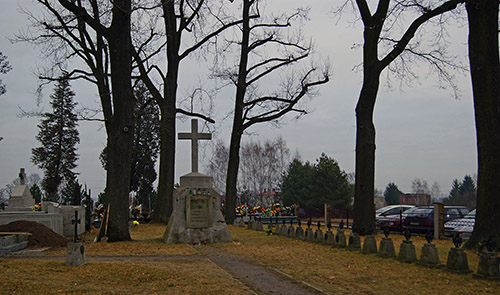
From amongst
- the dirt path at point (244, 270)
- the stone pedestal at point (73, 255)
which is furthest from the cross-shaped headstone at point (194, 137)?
the stone pedestal at point (73, 255)

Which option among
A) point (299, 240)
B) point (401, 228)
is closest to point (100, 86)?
point (299, 240)

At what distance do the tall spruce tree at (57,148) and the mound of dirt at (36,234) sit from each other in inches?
1320

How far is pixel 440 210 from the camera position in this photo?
17844 mm

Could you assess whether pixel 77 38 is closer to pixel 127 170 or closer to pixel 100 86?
pixel 100 86

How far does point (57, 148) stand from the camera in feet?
156

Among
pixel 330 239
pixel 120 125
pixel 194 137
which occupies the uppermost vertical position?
pixel 120 125

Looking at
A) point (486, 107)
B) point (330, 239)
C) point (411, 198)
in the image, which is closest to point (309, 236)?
point (330, 239)

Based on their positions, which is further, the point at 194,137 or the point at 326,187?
the point at 326,187

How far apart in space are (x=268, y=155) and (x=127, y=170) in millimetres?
48144

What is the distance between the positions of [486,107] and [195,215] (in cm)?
931

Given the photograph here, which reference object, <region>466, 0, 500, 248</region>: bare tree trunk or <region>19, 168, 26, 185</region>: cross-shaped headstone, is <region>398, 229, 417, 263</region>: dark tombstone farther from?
<region>19, 168, 26, 185</region>: cross-shaped headstone

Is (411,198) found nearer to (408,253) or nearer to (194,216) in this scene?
(194,216)

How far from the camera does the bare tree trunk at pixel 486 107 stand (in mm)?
13141

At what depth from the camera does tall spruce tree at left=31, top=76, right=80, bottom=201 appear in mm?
47031
